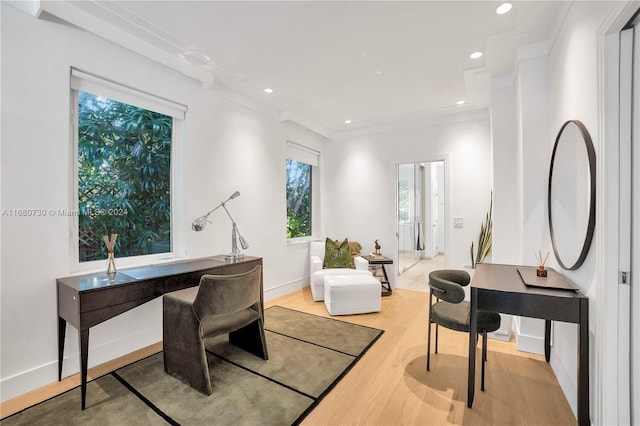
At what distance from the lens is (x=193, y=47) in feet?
8.77

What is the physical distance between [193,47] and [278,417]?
3.07 meters

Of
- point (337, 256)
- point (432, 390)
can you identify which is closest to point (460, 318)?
point (432, 390)

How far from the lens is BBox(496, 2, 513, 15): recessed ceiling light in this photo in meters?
2.11

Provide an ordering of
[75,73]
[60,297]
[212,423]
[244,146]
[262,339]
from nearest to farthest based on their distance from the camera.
Result: [212,423], [60,297], [75,73], [262,339], [244,146]

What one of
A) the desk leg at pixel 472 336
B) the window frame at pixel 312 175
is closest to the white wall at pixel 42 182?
the window frame at pixel 312 175

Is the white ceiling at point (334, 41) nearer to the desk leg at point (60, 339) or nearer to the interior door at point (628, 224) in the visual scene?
the interior door at point (628, 224)

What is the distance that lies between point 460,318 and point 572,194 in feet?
3.71

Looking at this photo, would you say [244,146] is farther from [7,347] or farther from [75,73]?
[7,347]

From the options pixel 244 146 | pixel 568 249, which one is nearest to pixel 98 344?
pixel 244 146

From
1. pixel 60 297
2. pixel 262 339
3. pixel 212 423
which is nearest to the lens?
pixel 212 423

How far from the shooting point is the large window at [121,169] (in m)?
2.43

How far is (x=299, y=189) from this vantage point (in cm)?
508

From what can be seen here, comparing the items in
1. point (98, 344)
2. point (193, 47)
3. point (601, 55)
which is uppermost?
point (193, 47)

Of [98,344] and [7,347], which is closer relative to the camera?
[7,347]
